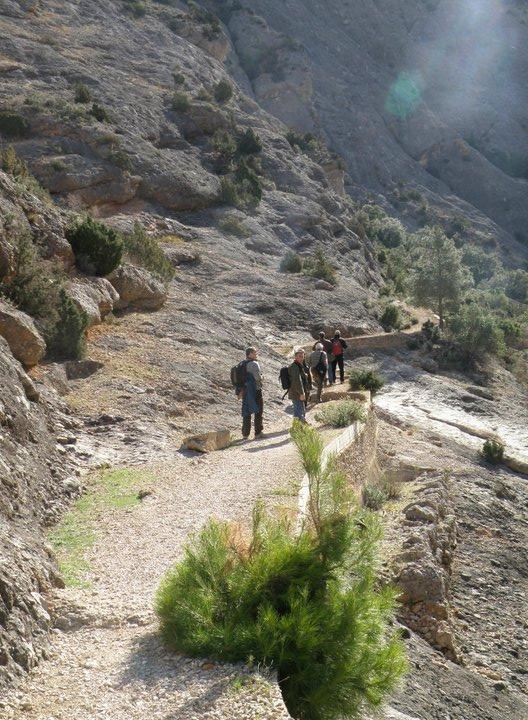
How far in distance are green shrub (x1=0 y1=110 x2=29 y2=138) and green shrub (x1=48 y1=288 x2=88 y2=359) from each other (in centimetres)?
1810

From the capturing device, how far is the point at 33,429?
29.6ft

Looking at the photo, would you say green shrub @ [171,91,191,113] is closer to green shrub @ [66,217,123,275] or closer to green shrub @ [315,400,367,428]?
green shrub @ [66,217,123,275]

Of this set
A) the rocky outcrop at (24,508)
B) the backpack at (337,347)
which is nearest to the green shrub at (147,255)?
the backpack at (337,347)

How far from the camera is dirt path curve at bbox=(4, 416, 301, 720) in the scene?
4234mm

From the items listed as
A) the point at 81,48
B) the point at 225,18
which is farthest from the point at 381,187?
the point at 81,48

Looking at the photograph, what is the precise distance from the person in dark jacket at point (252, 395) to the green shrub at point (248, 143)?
29.2 meters

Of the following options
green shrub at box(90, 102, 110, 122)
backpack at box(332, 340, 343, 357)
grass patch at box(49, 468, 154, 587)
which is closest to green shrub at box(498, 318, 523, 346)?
backpack at box(332, 340, 343, 357)

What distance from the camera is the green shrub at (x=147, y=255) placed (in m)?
23.3

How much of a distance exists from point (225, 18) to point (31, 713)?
8036cm

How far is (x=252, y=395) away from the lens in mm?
13820

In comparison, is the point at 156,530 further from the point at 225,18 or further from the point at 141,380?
the point at 225,18

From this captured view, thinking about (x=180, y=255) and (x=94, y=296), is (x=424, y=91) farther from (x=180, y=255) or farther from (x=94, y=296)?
(x=94, y=296)

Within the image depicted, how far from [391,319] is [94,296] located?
1858cm

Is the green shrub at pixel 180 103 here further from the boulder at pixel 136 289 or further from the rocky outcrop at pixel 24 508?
the rocky outcrop at pixel 24 508
